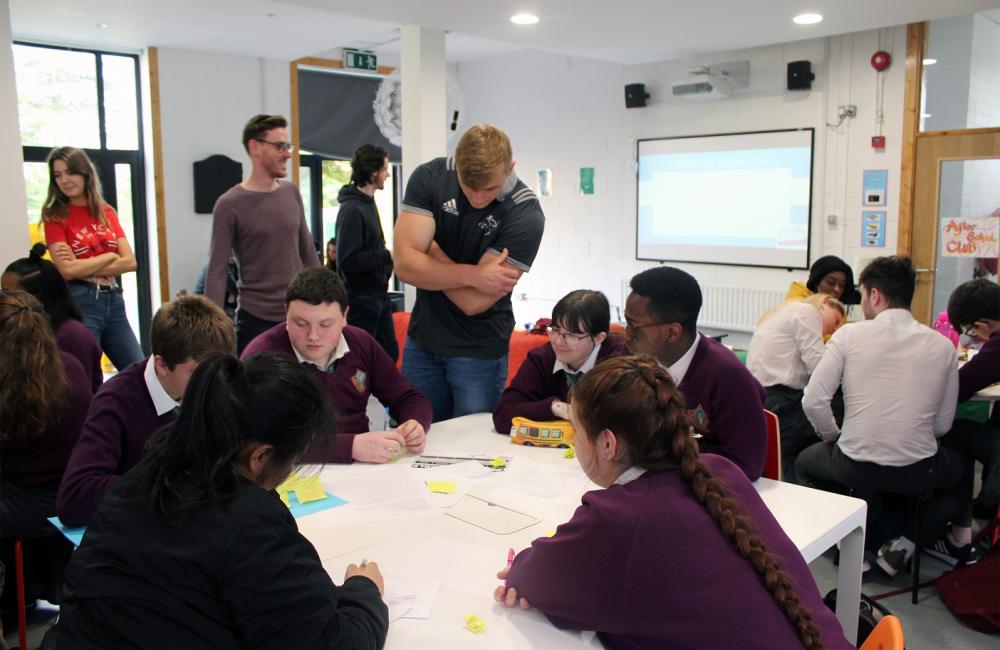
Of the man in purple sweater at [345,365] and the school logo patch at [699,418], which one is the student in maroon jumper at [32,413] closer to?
the man in purple sweater at [345,365]

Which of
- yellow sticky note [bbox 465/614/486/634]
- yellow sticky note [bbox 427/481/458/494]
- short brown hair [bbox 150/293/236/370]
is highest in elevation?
short brown hair [bbox 150/293/236/370]

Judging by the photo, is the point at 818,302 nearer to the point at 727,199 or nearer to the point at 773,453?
the point at 773,453

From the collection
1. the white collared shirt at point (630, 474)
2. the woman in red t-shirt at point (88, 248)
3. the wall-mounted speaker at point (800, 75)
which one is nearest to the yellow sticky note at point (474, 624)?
the white collared shirt at point (630, 474)

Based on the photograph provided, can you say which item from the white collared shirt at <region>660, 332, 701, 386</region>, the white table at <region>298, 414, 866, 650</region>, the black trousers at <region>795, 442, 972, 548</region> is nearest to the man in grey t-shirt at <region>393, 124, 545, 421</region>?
the white table at <region>298, 414, 866, 650</region>

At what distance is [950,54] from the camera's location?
5.87 m

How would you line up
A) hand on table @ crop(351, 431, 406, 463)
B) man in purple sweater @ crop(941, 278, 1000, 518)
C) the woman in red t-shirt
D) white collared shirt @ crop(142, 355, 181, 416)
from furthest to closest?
1. the woman in red t-shirt
2. man in purple sweater @ crop(941, 278, 1000, 518)
3. hand on table @ crop(351, 431, 406, 463)
4. white collared shirt @ crop(142, 355, 181, 416)

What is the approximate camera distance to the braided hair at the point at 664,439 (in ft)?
4.18

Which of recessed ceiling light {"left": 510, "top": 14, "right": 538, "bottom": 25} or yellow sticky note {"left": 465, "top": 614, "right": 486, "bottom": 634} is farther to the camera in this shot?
recessed ceiling light {"left": 510, "top": 14, "right": 538, "bottom": 25}

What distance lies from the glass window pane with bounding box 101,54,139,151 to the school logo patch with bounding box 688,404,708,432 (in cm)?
667

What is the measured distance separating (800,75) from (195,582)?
253 inches

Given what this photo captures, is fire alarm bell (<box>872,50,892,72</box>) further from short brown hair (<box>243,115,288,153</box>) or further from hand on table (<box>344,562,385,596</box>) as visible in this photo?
hand on table (<box>344,562,385,596</box>)

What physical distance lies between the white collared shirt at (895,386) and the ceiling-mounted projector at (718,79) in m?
4.25

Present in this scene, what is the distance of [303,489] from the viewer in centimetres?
204

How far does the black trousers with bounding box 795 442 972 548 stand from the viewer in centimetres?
306
